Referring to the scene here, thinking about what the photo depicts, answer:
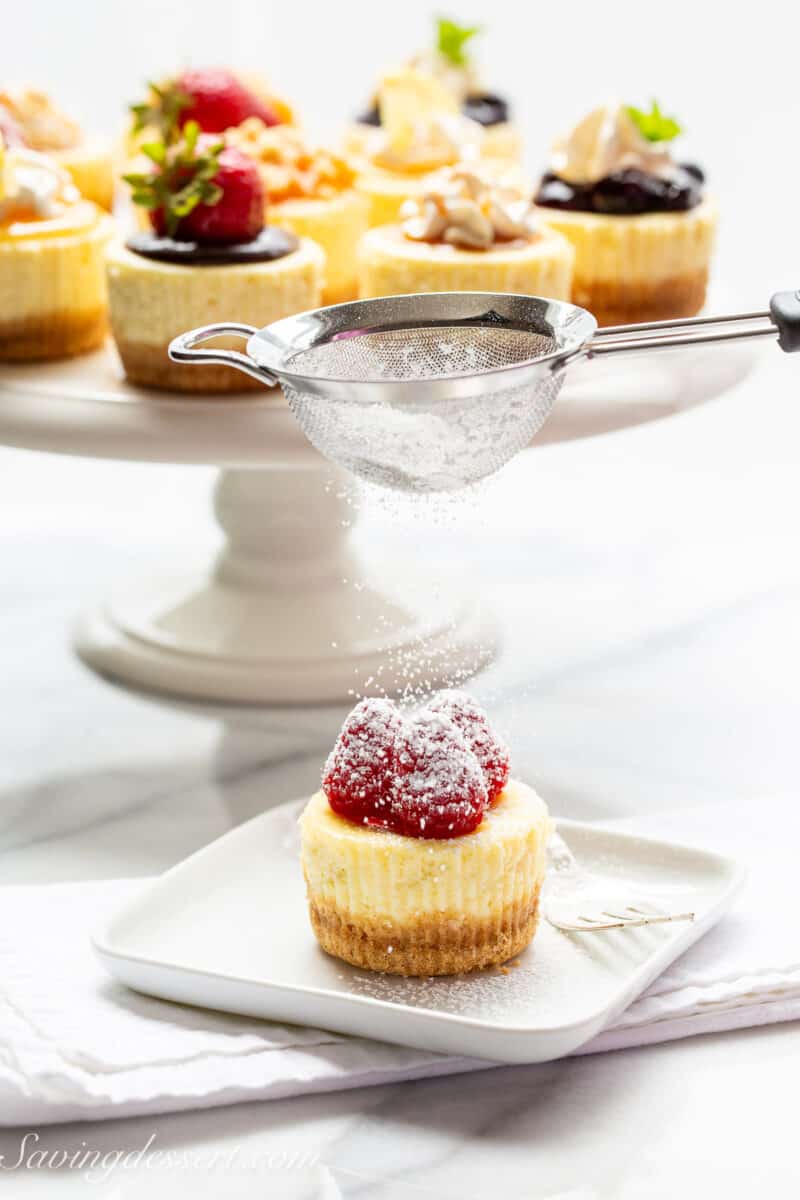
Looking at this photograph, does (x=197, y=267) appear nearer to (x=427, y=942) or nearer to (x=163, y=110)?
(x=163, y=110)

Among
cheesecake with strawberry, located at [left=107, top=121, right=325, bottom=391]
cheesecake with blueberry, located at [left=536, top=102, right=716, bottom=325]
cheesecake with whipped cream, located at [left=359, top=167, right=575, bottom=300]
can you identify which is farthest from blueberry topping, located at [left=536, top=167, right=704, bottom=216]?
cheesecake with strawberry, located at [left=107, top=121, right=325, bottom=391]

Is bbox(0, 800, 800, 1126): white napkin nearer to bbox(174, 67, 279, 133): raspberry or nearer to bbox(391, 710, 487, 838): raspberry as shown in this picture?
bbox(391, 710, 487, 838): raspberry

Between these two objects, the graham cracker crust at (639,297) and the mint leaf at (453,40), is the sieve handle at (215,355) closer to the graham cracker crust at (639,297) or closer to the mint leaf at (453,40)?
the graham cracker crust at (639,297)

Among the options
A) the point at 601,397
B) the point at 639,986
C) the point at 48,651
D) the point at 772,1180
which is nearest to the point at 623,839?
the point at 639,986

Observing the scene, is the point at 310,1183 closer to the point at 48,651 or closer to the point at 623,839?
the point at 623,839

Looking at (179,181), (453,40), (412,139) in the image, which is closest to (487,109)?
(453,40)
